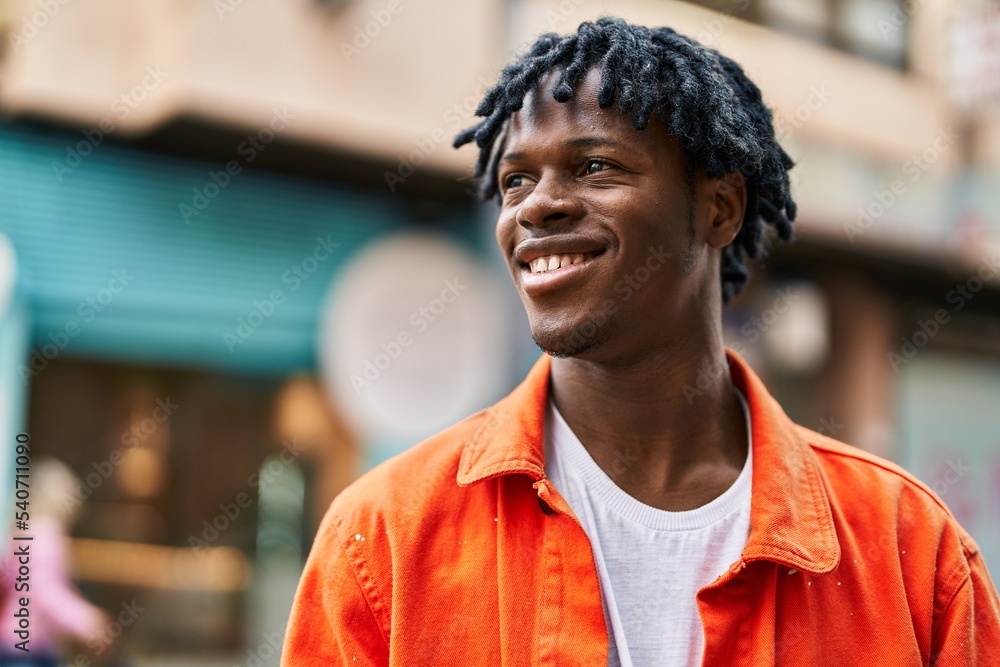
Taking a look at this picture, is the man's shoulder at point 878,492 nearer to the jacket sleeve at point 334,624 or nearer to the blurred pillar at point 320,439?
the jacket sleeve at point 334,624

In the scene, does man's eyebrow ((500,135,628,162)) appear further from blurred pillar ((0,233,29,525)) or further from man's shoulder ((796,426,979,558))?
blurred pillar ((0,233,29,525))

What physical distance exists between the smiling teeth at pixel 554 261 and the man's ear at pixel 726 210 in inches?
Result: 14.9

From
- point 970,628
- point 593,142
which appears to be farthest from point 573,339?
point 970,628

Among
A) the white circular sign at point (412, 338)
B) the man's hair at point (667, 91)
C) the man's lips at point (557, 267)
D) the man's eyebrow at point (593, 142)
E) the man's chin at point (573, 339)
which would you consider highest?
the white circular sign at point (412, 338)

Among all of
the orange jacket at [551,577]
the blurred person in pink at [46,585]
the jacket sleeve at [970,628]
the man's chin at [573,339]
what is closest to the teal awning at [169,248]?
the blurred person in pink at [46,585]

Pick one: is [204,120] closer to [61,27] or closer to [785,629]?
[61,27]

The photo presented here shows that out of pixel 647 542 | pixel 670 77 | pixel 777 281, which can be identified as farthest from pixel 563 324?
pixel 777 281

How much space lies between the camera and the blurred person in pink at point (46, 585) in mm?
5598

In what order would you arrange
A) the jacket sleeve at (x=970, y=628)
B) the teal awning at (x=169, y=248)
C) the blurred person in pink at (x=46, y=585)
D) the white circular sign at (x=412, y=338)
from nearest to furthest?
the jacket sleeve at (x=970, y=628) → the blurred person in pink at (x=46, y=585) → the teal awning at (x=169, y=248) → the white circular sign at (x=412, y=338)

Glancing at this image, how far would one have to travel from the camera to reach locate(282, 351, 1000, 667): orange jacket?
6.39 ft

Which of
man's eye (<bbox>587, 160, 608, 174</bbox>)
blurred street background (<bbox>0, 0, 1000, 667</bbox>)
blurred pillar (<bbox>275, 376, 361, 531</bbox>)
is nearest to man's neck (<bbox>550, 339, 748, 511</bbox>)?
man's eye (<bbox>587, 160, 608, 174</bbox>)

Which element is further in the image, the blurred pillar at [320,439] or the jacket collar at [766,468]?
the blurred pillar at [320,439]

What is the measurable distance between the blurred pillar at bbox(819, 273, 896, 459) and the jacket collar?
9716 mm

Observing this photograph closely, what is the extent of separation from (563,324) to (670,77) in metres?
0.59
